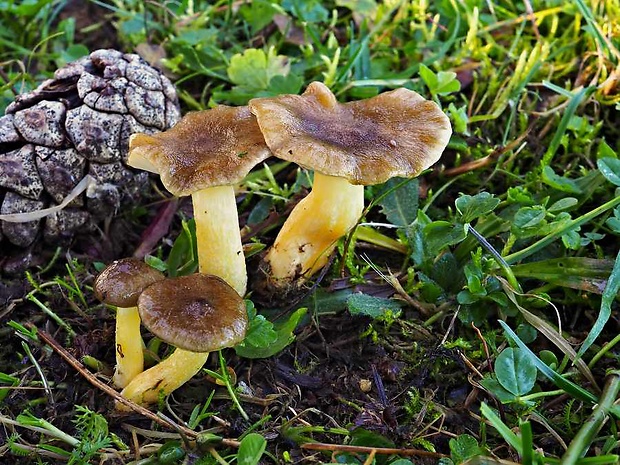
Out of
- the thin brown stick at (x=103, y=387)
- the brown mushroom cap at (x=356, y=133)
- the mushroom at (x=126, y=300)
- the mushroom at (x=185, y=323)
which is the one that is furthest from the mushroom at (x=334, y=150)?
the thin brown stick at (x=103, y=387)

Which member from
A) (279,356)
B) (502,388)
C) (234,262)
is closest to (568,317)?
(502,388)

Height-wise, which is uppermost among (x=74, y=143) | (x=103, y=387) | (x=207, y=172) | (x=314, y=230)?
(x=207, y=172)

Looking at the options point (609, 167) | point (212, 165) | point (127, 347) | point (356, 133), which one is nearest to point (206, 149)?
point (212, 165)

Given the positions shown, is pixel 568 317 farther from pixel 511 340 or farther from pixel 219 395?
pixel 219 395

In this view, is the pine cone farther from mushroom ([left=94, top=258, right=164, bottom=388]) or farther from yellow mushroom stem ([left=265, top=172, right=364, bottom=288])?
yellow mushroom stem ([left=265, top=172, right=364, bottom=288])

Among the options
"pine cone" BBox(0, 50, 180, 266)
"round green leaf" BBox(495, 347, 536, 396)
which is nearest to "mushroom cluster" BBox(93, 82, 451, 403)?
"pine cone" BBox(0, 50, 180, 266)

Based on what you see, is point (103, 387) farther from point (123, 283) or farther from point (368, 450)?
point (368, 450)
